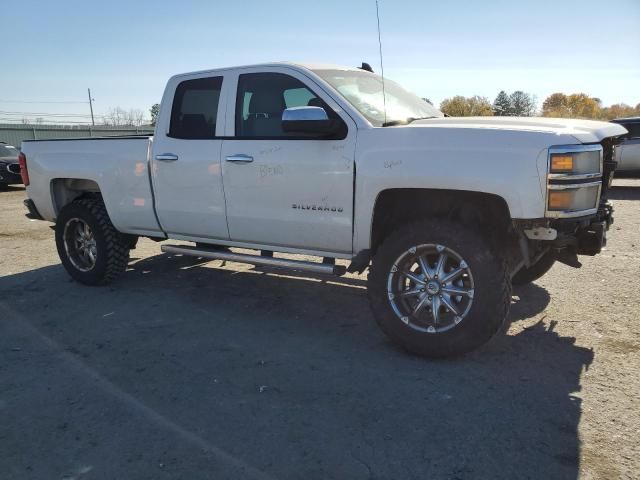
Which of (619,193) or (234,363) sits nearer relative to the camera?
(234,363)

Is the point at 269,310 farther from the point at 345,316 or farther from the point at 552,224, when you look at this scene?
the point at 552,224

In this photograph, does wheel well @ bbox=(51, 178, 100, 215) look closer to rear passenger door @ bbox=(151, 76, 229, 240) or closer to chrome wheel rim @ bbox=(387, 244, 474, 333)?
rear passenger door @ bbox=(151, 76, 229, 240)

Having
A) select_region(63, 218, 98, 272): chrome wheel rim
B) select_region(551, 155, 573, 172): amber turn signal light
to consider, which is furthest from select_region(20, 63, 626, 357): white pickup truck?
select_region(63, 218, 98, 272): chrome wheel rim

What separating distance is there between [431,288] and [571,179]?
3.75 feet

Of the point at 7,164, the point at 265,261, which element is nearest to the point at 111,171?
the point at 265,261

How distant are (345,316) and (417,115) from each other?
1886 mm

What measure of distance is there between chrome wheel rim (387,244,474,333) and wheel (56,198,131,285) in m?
3.24

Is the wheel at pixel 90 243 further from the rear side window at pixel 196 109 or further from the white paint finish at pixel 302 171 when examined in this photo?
the rear side window at pixel 196 109

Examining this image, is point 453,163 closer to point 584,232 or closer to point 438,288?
point 438,288

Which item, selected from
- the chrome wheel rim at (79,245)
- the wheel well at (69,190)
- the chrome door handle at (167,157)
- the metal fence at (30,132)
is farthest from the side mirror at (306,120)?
the metal fence at (30,132)

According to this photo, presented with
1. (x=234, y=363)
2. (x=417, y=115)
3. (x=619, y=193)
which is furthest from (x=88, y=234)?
(x=619, y=193)

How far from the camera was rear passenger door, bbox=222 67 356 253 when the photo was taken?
13.2ft

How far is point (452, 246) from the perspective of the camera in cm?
359

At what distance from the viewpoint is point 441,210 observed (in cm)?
389
